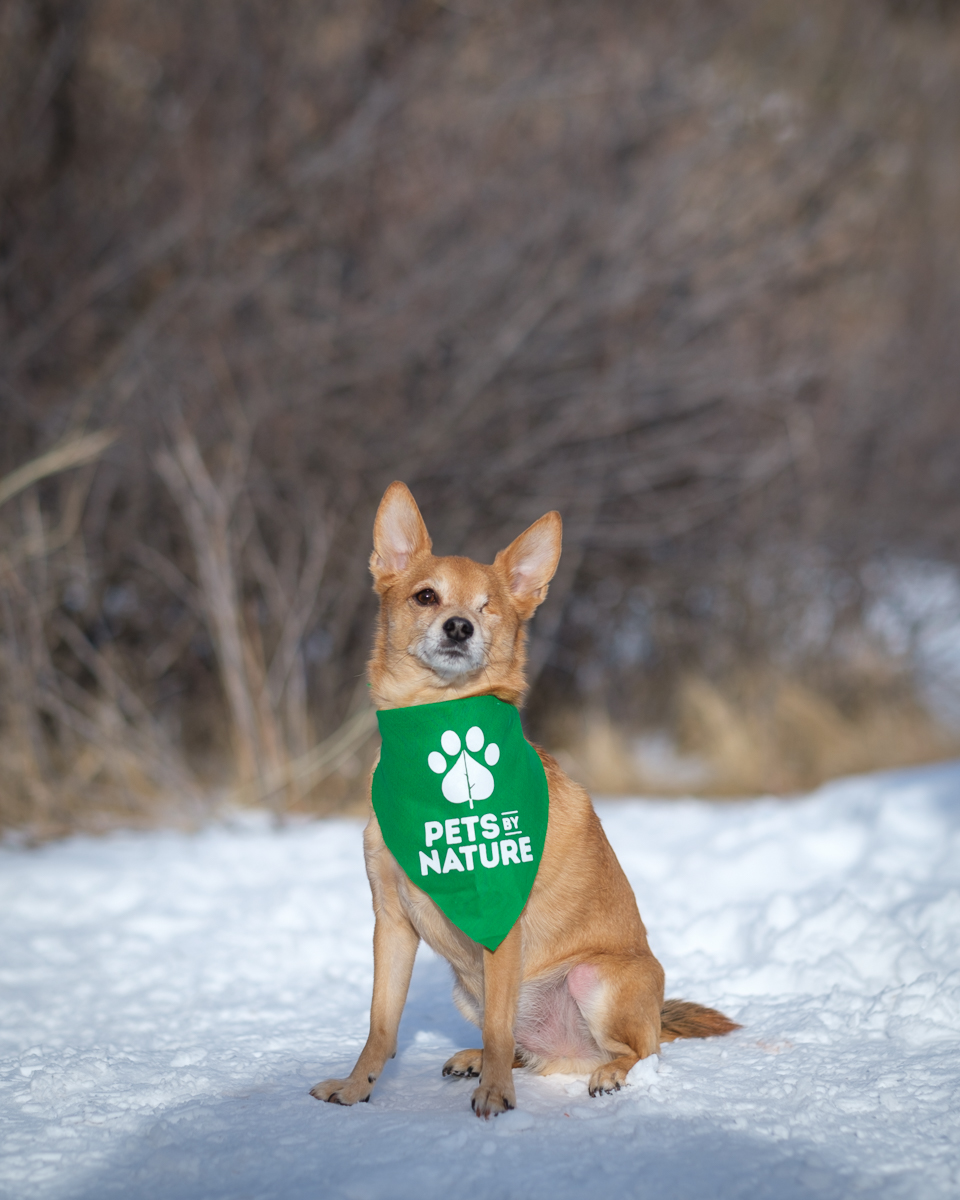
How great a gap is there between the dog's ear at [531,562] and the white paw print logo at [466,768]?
62 cm

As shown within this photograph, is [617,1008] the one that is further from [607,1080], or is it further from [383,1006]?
[383,1006]

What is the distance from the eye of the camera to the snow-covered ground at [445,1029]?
2.28m

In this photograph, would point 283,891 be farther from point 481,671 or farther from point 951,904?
point 951,904

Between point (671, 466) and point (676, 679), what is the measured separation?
2.38 m

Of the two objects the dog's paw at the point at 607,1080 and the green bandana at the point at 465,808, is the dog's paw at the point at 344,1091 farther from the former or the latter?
the dog's paw at the point at 607,1080

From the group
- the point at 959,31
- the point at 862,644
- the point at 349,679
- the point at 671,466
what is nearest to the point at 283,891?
the point at 349,679

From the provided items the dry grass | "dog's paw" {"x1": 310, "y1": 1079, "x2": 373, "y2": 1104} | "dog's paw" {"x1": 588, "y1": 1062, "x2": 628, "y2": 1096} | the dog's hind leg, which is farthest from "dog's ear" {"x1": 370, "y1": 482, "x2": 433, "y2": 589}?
the dry grass

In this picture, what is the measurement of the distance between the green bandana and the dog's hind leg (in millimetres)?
308

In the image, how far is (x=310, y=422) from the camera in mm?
7875

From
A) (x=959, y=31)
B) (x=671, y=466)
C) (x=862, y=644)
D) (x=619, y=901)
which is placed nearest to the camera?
(x=619, y=901)

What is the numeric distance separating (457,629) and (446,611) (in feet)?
0.29

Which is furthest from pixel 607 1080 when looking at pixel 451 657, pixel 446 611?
pixel 446 611

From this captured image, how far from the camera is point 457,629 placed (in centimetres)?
299

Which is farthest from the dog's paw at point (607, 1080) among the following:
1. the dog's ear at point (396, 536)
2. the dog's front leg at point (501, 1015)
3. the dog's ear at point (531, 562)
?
the dog's ear at point (396, 536)
